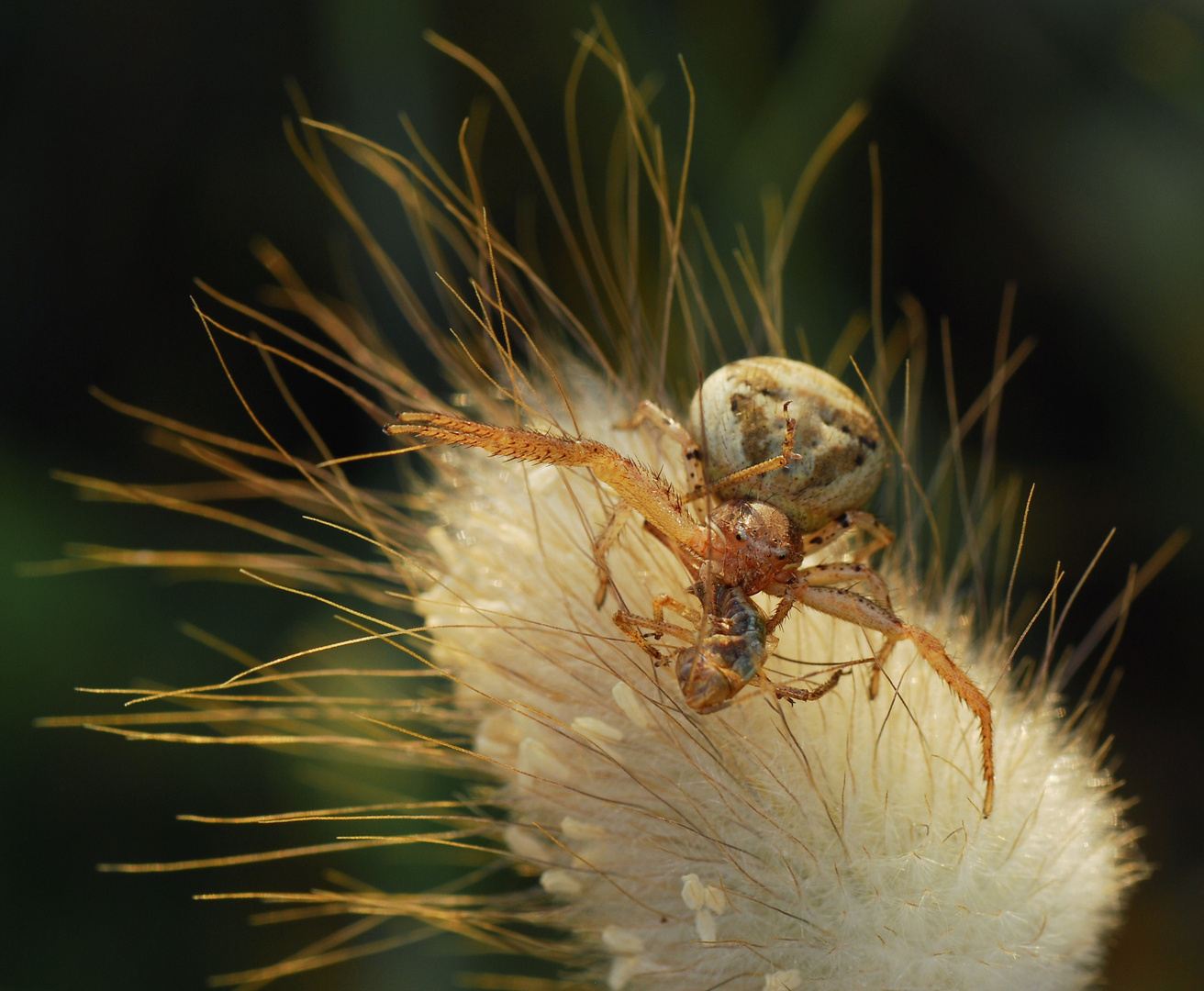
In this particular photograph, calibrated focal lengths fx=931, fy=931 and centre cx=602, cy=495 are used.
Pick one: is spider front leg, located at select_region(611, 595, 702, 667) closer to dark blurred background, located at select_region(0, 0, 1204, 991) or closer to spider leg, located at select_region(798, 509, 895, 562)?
spider leg, located at select_region(798, 509, 895, 562)

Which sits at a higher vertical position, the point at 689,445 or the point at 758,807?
the point at 689,445

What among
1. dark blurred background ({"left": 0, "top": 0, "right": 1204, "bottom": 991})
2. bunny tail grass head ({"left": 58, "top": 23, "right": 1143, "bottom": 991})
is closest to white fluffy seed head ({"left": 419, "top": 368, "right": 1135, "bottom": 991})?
bunny tail grass head ({"left": 58, "top": 23, "right": 1143, "bottom": 991})

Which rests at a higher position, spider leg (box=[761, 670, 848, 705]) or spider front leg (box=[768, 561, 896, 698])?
spider front leg (box=[768, 561, 896, 698])

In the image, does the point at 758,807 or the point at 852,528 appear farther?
the point at 852,528

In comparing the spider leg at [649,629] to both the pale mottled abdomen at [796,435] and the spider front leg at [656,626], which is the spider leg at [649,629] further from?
the pale mottled abdomen at [796,435]

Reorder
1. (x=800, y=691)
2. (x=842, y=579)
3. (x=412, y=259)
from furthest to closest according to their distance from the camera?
(x=412, y=259) < (x=842, y=579) < (x=800, y=691)

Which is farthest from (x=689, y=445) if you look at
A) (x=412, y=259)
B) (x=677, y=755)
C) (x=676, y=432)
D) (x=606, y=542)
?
(x=412, y=259)

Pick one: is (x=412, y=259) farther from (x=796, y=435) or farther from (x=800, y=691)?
(x=800, y=691)
